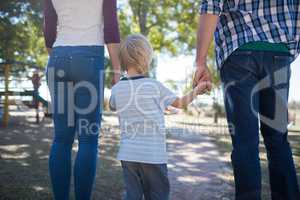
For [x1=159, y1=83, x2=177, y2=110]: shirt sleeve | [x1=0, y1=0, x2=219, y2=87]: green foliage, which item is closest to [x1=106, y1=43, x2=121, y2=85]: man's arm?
[x1=159, y1=83, x2=177, y2=110]: shirt sleeve

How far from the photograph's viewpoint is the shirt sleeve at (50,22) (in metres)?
2.48

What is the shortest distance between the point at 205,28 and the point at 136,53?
480mm

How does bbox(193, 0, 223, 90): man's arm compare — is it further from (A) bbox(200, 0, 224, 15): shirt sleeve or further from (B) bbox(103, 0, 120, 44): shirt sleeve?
(B) bbox(103, 0, 120, 44): shirt sleeve

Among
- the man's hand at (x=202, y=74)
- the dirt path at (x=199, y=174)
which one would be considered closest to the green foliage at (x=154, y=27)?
the dirt path at (x=199, y=174)

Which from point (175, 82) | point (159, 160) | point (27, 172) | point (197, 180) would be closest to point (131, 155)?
point (159, 160)

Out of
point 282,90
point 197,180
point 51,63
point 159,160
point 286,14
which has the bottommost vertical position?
point 197,180

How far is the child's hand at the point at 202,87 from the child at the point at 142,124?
8cm

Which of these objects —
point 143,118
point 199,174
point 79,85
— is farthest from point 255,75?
point 199,174

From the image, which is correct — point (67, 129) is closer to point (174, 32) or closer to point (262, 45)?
point (262, 45)

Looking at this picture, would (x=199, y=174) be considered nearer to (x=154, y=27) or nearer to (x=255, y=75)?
(x=255, y=75)

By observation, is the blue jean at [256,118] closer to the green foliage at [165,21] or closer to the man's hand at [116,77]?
the man's hand at [116,77]

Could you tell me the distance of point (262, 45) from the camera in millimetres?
1997

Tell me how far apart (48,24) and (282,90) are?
1.45m

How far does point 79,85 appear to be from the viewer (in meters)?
2.30
